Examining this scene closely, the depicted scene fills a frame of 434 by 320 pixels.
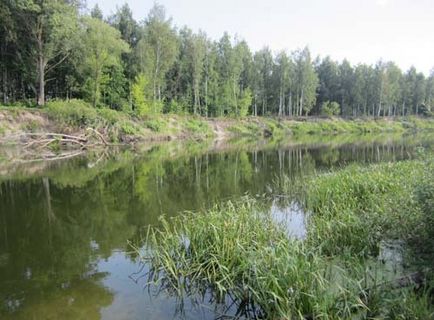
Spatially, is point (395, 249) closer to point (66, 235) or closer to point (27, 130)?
point (66, 235)

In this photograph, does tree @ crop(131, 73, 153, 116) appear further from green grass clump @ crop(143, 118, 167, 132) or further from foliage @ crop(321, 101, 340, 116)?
foliage @ crop(321, 101, 340, 116)

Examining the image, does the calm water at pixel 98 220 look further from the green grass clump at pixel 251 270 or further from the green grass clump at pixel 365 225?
the green grass clump at pixel 365 225

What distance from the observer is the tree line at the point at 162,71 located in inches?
1644

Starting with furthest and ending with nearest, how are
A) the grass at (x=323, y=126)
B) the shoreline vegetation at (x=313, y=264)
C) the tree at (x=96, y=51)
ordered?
the grass at (x=323, y=126) < the tree at (x=96, y=51) < the shoreline vegetation at (x=313, y=264)

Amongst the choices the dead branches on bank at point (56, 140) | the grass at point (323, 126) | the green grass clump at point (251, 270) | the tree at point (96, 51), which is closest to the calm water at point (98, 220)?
the green grass clump at point (251, 270)

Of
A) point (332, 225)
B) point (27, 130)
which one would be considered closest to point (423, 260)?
point (332, 225)

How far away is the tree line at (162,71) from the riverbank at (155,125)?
360cm

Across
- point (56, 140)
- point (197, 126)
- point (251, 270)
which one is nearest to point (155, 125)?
point (197, 126)

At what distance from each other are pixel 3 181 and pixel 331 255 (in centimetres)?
1821

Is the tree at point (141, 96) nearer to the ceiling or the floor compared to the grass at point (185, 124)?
nearer to the ceiling

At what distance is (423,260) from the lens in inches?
252

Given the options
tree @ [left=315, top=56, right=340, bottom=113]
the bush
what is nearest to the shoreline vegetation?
the bush

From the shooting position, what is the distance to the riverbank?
3634 cm

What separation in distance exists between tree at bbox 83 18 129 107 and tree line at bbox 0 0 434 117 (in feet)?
0.42
